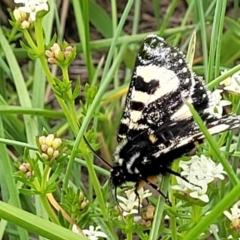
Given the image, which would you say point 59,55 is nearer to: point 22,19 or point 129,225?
point 22,19

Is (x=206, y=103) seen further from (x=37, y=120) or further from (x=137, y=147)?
(x=37, y=120)

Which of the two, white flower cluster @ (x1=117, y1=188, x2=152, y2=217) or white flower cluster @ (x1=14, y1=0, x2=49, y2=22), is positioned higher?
white flower cluster @ (x1=14, y1=0, x2=49, y2=22)

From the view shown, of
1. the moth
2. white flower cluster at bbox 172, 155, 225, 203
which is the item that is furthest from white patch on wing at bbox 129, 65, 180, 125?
white flower cluster at bbox 172, 155, 225, 203

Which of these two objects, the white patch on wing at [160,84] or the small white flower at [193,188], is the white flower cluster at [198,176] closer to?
the small white flower at [193,188]

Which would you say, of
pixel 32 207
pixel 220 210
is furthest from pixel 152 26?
pixel 220 210

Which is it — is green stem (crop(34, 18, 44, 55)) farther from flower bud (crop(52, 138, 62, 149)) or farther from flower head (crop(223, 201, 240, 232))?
flower head (crop(223, 201, 240, 232))

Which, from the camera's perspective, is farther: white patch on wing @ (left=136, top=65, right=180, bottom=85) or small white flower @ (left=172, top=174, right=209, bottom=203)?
white patch on wing @ (left=136, top=65, right=180, bottom=85)

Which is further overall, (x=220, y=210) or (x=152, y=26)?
(x=152, y=26)
